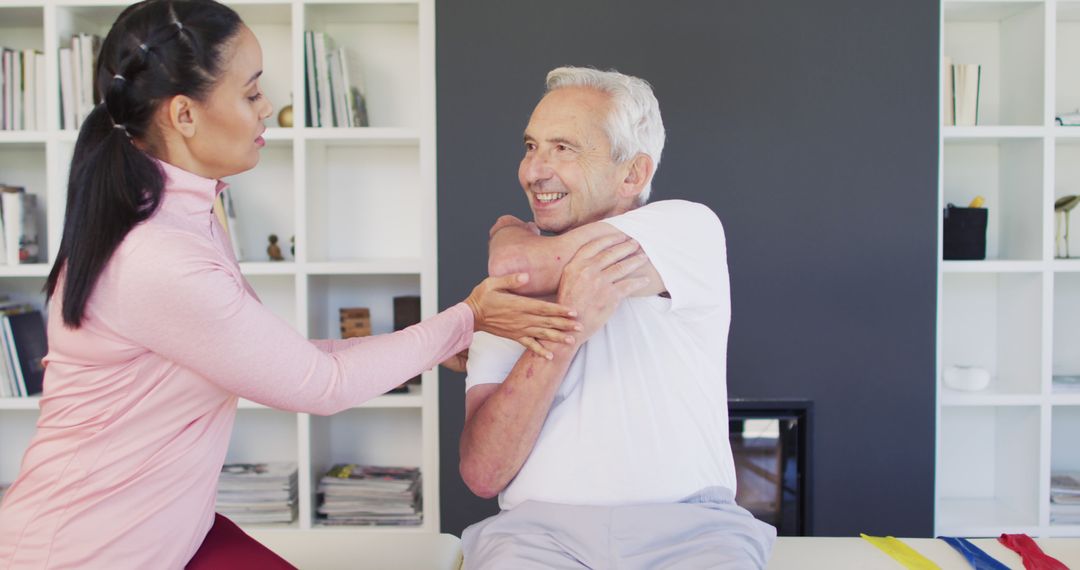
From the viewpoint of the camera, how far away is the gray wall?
2871 mm

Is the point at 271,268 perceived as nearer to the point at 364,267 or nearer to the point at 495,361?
the point at 364,267

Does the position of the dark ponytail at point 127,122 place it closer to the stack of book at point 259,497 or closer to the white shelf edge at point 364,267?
the white shelf edge at point 364,267

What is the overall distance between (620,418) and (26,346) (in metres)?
2.48

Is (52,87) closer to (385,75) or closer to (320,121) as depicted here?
(320,121)

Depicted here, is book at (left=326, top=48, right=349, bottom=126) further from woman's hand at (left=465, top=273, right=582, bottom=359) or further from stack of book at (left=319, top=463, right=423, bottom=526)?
woman's hand at (left=465, top=273, right=582, bottom=359)

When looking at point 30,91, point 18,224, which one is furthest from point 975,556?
point 30,91

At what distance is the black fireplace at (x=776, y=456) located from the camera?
114 inches

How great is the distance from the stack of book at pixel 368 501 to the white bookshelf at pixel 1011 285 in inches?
72.4

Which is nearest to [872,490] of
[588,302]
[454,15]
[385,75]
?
[588,302]

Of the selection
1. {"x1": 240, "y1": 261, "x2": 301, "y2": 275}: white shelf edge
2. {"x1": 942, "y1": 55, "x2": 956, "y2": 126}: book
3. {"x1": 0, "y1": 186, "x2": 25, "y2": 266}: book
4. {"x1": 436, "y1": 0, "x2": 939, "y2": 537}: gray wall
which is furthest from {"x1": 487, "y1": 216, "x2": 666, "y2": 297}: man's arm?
{"x1": 0, "y1": 186, "x2": 25, "y2": 266}: book

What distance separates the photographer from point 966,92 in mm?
3082

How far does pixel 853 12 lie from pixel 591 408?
6.41ft

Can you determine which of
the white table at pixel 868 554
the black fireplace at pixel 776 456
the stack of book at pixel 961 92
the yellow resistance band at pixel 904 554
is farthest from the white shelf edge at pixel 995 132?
the yellow resistance band at pixel 904 554

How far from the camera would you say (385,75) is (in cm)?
338
